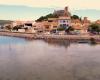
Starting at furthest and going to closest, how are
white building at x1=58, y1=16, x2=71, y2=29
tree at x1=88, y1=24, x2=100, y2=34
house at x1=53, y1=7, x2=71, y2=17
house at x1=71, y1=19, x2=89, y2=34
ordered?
house at x1=53, y1=7, x2=71, y2=17 < white building at x1=58, y1=16, x2=71, y2=29 < house at x1=71, y1=19, x2=89, y2=34 < tree at x1=88, y1=24, x2=100, y2=34

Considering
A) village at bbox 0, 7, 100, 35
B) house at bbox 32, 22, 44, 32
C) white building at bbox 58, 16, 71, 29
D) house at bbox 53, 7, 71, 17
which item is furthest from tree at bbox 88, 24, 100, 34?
house at bbox 32, 22, 44, 32

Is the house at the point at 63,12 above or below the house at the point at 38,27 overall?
above

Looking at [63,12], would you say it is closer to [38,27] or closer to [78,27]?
[38,27]

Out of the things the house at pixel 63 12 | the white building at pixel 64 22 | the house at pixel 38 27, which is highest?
the house at pixel 63 12

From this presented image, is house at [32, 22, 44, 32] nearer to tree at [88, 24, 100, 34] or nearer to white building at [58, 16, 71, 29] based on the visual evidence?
white building at [58, 16, 71, 29]

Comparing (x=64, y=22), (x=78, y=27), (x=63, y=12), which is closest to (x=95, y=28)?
(x=78, y=27)

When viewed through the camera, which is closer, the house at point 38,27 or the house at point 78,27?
the house at point 78,27

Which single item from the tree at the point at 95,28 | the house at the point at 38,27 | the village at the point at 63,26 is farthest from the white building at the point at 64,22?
the house at the point at 38,27

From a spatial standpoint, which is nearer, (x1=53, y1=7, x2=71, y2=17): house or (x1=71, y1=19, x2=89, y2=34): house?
(x1=71, y1=19, x2=89, y2=34): house

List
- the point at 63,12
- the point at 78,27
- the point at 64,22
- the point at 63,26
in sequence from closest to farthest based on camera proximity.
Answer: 1. the point at 78,27
2. the point at 63,26
3. the point at 64,22
4. the point at 63,12

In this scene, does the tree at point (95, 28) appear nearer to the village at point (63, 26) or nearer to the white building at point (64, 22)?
the village at point (63, 26)

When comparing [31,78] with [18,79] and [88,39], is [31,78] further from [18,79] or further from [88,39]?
[88,39]

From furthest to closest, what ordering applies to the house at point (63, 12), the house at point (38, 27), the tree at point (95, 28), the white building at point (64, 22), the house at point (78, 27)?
the house at point (63, 12), the house at point (38, 27), the white building at point (64, 22), the house at point (78, 27), the tree at point (95, 28)

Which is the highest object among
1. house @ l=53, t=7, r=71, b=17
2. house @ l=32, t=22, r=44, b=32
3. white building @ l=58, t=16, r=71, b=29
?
house @ l=53, t=7, r=71, b=17
